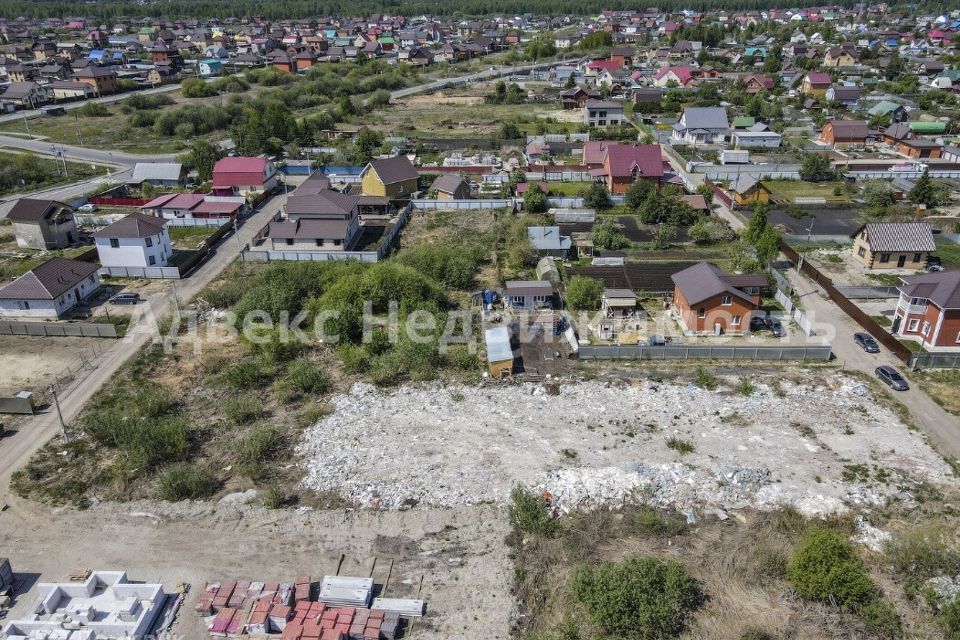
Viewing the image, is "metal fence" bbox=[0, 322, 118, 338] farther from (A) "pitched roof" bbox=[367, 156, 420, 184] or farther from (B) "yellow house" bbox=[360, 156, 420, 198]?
(A) "pitched roof" bbox=[367, 156, 420, 184]

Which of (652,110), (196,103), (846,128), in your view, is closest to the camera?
(846,128)

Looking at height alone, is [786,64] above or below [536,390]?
above

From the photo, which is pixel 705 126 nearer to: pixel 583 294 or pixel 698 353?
pixel 583 294

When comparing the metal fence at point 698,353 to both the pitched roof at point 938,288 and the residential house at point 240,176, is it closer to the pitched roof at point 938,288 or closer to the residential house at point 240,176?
the pitched roof at point 938,288

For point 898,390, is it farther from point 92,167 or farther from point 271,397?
A: point 92,167

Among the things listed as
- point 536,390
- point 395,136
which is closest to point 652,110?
point 395,136

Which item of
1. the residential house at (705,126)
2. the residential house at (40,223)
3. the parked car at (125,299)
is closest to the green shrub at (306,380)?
the parked car at (125,299)
